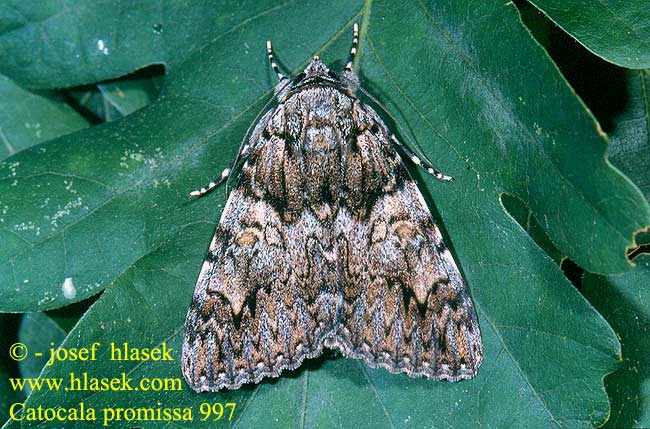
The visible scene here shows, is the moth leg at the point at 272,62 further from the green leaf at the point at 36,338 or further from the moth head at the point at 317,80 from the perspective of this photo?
the green leaf at the point at 36,338

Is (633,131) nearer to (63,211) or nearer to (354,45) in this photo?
(354,45)

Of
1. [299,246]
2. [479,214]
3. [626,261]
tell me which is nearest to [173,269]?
[299,246]

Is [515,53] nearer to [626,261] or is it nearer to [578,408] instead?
[626,261]

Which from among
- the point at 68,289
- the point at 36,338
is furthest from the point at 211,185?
the point at 36,338

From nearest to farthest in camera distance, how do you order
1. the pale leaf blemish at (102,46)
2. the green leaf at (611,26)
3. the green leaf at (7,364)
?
the green leaf at (611,26) < the pale leaf blemish at (102,46) < the green leaf at (7,364)

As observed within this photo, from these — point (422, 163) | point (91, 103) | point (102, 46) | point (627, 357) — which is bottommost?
point (627, 357)

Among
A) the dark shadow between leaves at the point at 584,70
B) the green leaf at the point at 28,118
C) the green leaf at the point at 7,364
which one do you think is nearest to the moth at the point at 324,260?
the dark shadow between leaves at the point at 584,70
